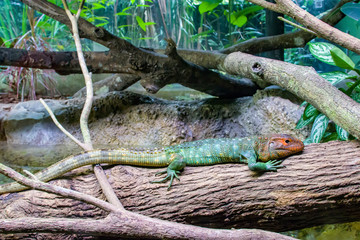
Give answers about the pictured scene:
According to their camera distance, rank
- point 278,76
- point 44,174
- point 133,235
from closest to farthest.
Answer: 1. point 133,235
2. point 44,174
3. point 278,76

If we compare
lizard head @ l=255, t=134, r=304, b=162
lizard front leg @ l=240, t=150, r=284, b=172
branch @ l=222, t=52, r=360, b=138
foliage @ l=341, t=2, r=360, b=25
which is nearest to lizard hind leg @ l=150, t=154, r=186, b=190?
lizard front leg @ l=240, t=150, r=284, b=172

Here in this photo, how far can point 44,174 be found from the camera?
2.55 meters

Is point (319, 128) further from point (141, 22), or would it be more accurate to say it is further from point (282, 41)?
point (141, 22)

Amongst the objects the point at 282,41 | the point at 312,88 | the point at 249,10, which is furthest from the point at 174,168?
the point at 249,10

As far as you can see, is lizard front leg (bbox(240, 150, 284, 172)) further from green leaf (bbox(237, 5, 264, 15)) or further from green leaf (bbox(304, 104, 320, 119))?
green leaf (bbox(237, 5, 264, 15))

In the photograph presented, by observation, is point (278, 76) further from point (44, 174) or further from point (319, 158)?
point (44, 174)

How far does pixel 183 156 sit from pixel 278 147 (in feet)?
2.72

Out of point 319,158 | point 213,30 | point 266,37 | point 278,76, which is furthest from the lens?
point 213,30

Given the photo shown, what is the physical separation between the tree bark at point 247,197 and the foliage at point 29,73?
417 centimetres

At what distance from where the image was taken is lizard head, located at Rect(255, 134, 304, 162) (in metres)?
2.39

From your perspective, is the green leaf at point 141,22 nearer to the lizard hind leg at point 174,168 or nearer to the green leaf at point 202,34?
the green leaf at point 202,34

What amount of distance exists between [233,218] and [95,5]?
15.1ft

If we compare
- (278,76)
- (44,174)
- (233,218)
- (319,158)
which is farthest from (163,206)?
(278,76)

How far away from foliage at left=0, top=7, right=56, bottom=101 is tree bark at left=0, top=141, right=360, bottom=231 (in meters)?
4.17
